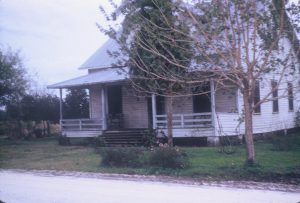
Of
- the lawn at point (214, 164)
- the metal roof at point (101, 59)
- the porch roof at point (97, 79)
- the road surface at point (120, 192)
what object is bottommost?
the road surface at point (120, 192)

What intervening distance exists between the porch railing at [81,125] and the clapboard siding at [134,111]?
1.62 metres

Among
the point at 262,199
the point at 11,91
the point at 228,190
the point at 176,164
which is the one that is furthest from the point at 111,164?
the point at 11,91

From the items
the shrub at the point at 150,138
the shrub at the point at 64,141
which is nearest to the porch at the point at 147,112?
the shrub at the point at 64,141

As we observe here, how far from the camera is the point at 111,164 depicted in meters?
13.7

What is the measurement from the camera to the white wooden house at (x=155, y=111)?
63.8 feet

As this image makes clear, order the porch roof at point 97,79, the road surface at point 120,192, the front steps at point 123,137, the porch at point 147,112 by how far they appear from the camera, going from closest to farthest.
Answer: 1. the road surface at point 120,192
2. the porch at point 147,112
3. the front steps at point 123,137
4. the porch roof at point 97,79

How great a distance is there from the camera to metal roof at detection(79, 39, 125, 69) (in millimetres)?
25562

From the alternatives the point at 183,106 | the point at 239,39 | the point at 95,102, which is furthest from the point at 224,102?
the point at 239,39

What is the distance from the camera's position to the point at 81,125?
23.6 meters

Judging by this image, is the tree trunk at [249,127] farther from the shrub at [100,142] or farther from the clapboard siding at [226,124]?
the shrub at [100,142]

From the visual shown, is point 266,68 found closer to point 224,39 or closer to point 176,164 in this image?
point 224,39

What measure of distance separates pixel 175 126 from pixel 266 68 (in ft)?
28.8

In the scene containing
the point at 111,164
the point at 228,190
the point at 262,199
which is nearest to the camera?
the point at 262,199

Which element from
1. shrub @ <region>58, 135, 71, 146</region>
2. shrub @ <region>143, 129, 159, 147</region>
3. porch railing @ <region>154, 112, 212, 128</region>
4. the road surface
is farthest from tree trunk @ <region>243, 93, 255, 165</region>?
shrub @ <region>58, 135, 71, 146</region>
